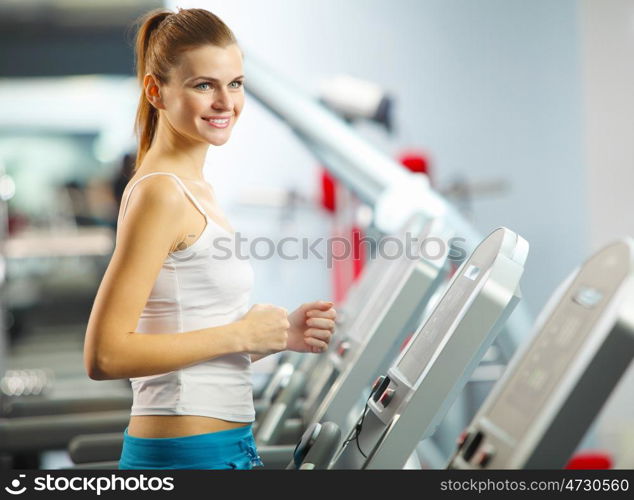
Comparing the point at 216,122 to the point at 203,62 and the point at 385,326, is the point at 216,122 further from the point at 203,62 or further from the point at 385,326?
the point at 385,326

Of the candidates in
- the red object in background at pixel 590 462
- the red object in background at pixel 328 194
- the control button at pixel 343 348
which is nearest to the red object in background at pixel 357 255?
the red object in background at pixel 328 194

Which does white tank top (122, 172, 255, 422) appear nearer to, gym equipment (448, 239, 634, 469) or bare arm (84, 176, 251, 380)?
bare arm (84, 176, 251, 380)

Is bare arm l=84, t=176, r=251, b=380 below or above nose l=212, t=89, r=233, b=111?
below

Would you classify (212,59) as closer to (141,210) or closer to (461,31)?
(141,210)

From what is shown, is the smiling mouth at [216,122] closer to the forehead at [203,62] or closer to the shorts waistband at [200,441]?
the forehead at [203,62]

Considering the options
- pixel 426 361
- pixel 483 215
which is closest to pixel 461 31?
pixel 483 215

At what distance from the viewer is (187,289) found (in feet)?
3.55

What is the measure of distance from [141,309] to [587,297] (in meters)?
0.49

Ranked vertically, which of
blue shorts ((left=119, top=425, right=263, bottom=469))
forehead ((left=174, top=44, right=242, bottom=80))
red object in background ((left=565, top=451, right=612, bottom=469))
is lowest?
red object in background ((left=565, top=451, right=612, bottom=469))

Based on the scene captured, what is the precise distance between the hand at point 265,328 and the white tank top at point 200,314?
41 millimetres

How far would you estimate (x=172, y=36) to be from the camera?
110 cm

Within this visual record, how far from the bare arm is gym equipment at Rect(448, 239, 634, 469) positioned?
33 centimetres

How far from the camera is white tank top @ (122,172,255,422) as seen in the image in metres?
1.08

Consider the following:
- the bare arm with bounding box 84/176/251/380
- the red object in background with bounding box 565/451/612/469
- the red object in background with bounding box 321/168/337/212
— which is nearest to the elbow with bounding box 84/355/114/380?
the bare arm with bounding box 84/176/251/380
